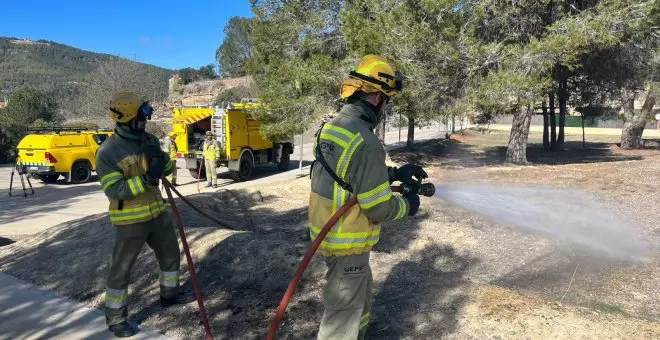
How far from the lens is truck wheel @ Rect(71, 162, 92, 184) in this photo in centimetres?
1558

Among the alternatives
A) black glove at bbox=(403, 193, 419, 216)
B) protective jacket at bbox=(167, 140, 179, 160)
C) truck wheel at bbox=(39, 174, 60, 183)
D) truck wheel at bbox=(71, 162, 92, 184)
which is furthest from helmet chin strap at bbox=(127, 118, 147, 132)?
truck wheel at bbox=(39, 174, 60, 183)

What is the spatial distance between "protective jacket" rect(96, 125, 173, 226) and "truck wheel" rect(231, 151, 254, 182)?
1214 centimetres

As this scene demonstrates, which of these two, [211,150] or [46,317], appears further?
[211,150]

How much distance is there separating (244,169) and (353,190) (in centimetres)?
1414

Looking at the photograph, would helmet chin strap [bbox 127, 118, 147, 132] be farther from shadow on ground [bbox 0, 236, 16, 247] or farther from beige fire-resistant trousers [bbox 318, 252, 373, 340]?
shadow on ground [bbox 0, 236, 16, 247]

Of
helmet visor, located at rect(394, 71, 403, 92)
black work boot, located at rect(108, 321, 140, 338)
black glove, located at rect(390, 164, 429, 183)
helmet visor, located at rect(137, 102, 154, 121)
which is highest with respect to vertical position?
helmet visor, located at rect(394, 71, 403, 92)

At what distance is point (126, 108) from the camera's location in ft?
12.3

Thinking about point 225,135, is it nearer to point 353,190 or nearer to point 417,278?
point 417,278

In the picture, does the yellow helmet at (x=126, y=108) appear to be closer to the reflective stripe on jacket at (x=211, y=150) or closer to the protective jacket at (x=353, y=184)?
the protective jacket at (x=353, y=184)

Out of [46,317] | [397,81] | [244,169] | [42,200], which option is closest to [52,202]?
[42,200]

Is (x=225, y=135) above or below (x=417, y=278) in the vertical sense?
above

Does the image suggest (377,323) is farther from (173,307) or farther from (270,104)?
(270,104)

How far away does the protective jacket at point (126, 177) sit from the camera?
3637mm

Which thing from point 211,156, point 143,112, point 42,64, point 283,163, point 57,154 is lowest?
point 283,163
